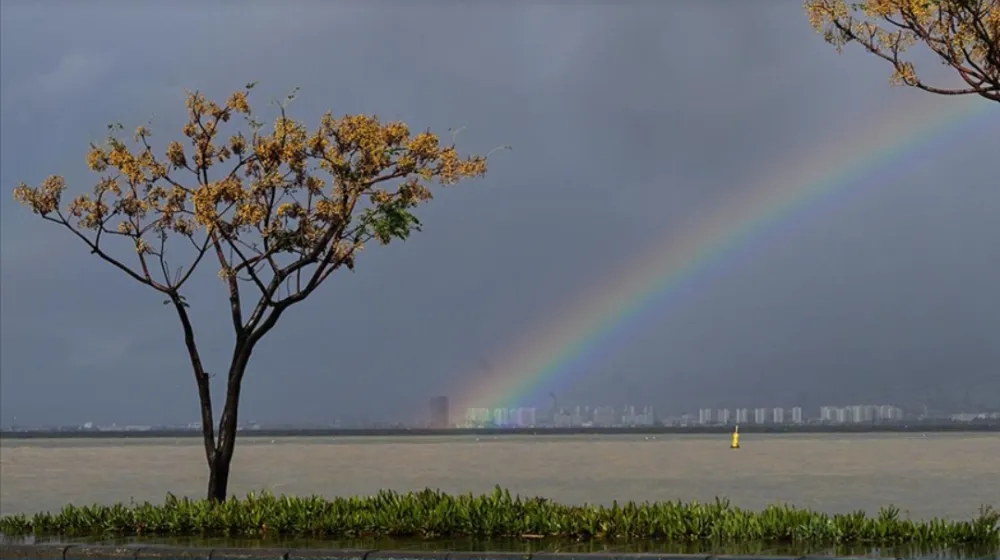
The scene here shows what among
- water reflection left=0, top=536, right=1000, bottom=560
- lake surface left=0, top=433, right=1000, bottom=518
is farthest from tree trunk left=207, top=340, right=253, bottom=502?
lake surface left=0, top=433, right=1000, bottom=518

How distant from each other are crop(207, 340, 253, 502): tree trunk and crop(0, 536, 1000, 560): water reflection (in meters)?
4.31

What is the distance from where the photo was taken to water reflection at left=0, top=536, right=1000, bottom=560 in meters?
19.6

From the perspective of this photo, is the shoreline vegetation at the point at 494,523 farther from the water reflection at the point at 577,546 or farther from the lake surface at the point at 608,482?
the lake surface at the point at 608,482

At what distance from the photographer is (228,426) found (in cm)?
2800

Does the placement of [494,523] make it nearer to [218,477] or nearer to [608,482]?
[218,477]

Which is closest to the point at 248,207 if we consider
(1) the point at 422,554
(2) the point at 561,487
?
(1) the point at 422,554

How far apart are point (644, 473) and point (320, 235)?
115ft

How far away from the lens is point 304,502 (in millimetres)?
24875

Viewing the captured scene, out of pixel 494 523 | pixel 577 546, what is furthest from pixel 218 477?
pixel 577 546

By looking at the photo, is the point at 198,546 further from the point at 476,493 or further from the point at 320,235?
the point at 476,493

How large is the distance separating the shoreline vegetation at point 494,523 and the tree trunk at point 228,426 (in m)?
1.95

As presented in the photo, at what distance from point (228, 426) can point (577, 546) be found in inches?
395

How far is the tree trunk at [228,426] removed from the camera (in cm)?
2792

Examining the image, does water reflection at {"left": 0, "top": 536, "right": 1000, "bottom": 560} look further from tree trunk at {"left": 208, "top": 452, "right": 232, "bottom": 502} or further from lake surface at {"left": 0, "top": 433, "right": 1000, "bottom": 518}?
lake surface at {"left": 0, "top": 433, "right": 1000, "bottom": 518}
